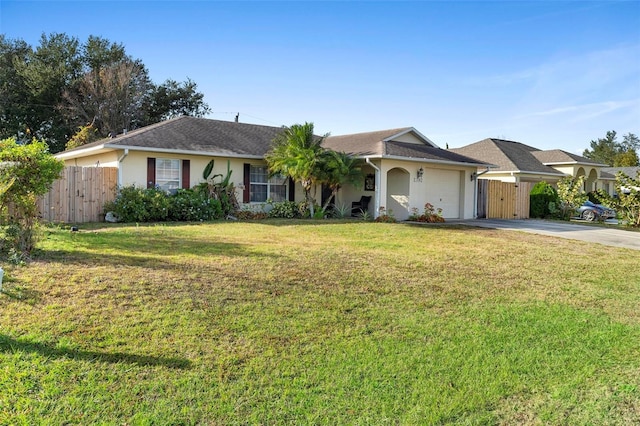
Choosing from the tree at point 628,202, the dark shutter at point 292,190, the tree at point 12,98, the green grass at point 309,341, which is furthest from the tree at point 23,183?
the tree at point 12,98

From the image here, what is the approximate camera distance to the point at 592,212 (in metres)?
22.3

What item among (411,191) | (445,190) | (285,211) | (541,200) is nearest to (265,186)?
(285,211)

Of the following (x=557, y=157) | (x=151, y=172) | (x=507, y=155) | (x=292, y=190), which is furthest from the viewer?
(x=557, y=157)

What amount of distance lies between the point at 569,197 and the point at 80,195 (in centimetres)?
2136

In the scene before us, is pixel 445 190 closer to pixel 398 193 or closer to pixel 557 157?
pixel 398 193

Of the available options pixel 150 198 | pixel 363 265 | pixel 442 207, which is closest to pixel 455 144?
pixel 442 207

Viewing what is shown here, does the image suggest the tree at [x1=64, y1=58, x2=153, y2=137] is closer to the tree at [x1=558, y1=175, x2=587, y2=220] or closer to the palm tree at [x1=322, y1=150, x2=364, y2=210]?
the palm tree at [x1=322, y1=150, x2=364, y2=210]

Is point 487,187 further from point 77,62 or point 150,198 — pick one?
point 77,62

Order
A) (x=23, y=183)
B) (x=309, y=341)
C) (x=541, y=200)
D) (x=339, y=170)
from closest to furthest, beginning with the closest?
1. (x=309, y=341)
2. (x=23, y=183)
3. (x=339, y=170)
4. (x=541, y=200)

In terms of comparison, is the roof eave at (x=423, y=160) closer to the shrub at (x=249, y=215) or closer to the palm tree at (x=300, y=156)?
the palm tree at (x=300, y=156)

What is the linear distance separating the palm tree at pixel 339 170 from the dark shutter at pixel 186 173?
507 cm

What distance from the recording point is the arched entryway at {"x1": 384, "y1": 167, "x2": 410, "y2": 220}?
18586 mm

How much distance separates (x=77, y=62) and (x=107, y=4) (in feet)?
76.6

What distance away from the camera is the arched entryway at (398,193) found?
61.0 ft
